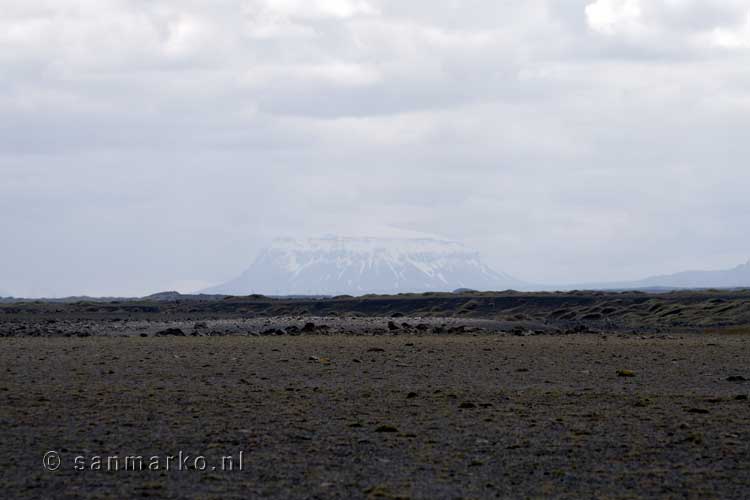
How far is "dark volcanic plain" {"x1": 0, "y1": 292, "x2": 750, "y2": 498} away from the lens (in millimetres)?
12242

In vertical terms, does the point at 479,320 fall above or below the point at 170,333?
above

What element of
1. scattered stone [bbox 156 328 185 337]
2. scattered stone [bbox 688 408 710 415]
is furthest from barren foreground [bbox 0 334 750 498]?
scattered stone [bbox 156 328 185 337]

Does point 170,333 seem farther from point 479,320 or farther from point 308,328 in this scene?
point 479,320

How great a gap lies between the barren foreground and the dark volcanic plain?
0.15 ft

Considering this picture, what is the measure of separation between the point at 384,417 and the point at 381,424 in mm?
784

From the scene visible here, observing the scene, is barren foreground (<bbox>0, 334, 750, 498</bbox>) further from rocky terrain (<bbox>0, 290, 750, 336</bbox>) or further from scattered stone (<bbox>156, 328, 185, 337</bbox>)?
rocky terrain (<bbox>0, 290, 750, 336</bbox>)

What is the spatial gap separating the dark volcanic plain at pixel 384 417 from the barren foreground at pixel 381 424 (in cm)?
5

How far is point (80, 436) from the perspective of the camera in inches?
583

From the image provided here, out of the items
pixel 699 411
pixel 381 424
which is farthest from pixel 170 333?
pixel 699 411

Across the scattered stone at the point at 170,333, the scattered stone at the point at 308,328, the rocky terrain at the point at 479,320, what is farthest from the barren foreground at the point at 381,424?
the rocky terrain at the point at 479,320

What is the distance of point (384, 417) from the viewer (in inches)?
664

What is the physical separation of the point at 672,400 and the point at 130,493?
11627 millimetres

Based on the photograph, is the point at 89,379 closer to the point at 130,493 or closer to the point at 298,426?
the point at 298,426

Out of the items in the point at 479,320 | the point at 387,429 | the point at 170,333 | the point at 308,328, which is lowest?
the point at 387,429
